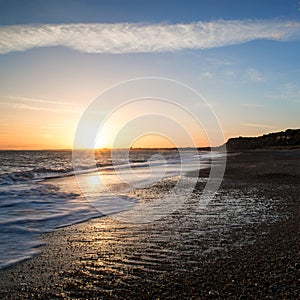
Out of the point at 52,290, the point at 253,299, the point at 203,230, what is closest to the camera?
the point at 253,299

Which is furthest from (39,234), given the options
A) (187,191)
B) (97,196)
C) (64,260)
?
(187,191)

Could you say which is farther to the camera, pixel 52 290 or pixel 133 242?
pixel 133 242

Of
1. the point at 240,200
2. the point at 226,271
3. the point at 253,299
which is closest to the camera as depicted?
the point at 253,299

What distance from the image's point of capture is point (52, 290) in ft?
15.7

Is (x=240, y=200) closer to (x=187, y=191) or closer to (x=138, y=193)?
(x=187, y=191)

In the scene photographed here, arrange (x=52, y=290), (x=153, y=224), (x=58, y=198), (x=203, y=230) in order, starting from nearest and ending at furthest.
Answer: (x=52, y=290) → (x=203, y=230) → (x=153, y=224) → (x=58, y=198)

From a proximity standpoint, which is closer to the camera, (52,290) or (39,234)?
(52,290)

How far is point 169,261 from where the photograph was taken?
18.9 feet

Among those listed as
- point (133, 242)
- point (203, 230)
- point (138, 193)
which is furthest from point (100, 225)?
point (138, 193)

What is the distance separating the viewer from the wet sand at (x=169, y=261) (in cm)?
458

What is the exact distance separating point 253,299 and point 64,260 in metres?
3.56

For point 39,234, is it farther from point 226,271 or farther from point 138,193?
point 138,193

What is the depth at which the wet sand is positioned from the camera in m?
4.58

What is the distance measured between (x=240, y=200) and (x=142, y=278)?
319 inches
